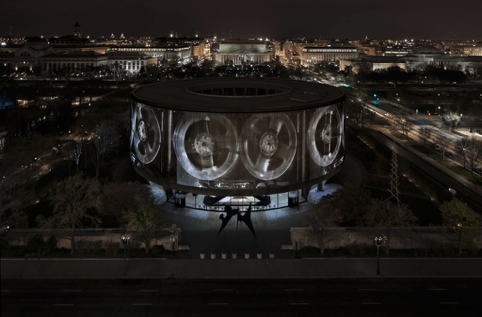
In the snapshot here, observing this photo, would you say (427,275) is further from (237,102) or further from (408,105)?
(408,105)

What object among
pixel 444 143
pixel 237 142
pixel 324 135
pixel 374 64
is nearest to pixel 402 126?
pixel 444 143

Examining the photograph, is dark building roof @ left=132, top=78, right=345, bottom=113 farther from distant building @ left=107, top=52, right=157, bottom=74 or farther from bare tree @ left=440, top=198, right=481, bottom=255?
distant building @ left=107, top=52, right=157, bottom=74

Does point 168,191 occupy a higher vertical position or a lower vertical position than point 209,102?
lower

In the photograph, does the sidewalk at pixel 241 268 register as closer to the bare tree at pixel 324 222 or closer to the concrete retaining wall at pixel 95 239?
the bare tree at pixel 324 222

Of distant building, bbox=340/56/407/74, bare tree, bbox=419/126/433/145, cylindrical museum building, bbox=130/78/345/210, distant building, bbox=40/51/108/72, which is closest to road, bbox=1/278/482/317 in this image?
cylindrical museum building, bbox=130/78/345/210

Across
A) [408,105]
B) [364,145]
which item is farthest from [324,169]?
[408,105]
